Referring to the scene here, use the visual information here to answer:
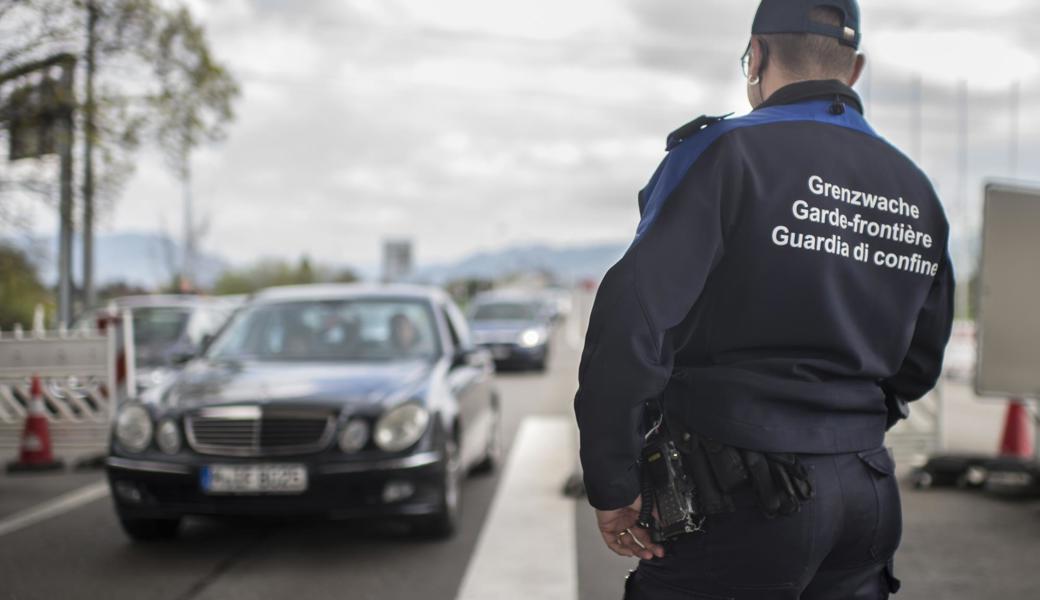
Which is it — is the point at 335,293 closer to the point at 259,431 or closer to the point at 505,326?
the point at 259,431

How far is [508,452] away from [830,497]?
790 centimetres

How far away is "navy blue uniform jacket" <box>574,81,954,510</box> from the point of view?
6.64ft

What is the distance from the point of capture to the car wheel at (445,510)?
593 cm

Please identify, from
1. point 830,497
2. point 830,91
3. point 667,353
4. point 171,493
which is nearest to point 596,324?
point 667,353

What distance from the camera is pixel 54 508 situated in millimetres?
7219

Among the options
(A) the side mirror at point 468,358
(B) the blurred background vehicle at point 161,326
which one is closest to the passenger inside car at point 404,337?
(A) the side mirror at point 468,358

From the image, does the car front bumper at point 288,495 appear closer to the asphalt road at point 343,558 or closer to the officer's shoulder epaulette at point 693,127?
the asphalt road at point 343,558

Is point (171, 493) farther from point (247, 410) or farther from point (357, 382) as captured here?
point (357, 382)

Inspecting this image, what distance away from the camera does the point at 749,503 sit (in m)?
2.08

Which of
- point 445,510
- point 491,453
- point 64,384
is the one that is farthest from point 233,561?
point 64,384

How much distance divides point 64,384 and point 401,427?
496 centimetres

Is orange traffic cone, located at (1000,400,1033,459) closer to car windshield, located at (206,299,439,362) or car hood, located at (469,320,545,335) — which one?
car windshield, located at (206,299,439,362)

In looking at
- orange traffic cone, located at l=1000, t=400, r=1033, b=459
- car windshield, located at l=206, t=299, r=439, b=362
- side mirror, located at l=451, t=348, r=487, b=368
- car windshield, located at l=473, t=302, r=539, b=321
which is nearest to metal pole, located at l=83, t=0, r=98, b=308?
car windshield, located at l=206, t=299, r=439, b=362

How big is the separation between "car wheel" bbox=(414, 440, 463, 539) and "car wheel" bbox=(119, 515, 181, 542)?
4.67ft
